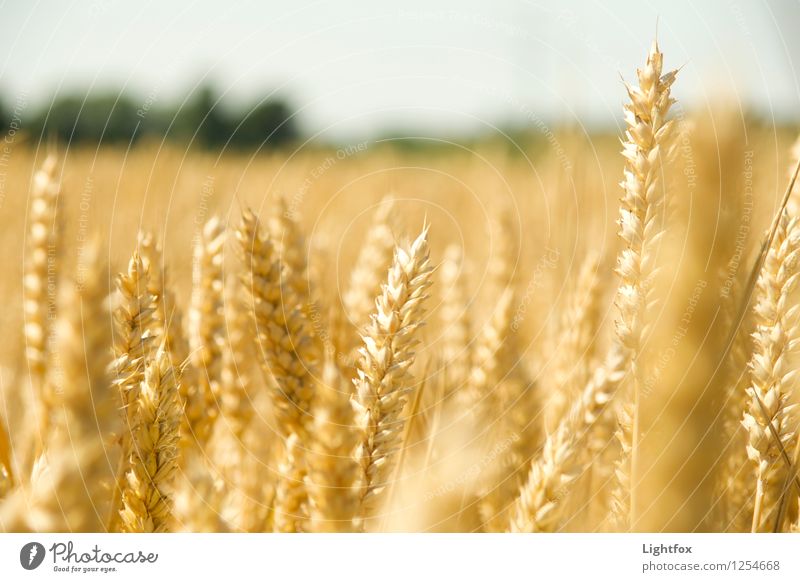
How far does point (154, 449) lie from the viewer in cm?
48

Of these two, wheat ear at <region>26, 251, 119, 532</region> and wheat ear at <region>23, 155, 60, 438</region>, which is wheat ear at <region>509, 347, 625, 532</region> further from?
wheat ear at <region>23, 155, 60, 438</region>

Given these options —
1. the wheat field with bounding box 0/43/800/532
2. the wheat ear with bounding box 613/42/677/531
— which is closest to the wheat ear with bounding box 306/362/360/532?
the wheat field with bounding box 0/43/800/532

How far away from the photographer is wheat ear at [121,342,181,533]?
467 mm

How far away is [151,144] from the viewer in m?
2.29

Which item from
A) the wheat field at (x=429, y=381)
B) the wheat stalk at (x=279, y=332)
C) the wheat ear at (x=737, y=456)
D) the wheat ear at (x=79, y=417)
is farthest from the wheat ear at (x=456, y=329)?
the wheat ear at (x=79, y=417)

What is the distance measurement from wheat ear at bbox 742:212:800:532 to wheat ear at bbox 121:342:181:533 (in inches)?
17.6

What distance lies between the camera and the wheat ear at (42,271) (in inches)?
24.7

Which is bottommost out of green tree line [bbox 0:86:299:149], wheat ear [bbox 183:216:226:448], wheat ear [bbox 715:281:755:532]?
wheat ear [bbox 715:281:755:532]

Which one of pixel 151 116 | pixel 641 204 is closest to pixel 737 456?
pixel 641 204

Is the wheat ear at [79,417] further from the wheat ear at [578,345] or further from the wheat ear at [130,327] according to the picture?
the wheat ear at [578,345]

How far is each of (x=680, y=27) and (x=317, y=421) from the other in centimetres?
56
